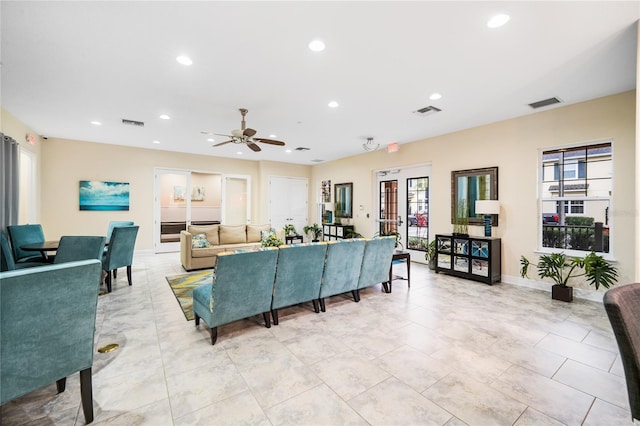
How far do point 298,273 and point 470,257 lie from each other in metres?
3.46

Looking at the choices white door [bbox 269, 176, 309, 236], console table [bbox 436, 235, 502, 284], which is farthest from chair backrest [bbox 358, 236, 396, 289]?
white door [bbox 269, 176, 309, 236]

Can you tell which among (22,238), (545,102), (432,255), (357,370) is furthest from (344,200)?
(22,238)

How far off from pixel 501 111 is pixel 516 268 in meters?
2.60

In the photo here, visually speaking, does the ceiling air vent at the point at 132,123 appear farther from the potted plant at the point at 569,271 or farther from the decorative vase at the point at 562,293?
the decorative vase at the point at 562,293

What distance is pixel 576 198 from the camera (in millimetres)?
4141

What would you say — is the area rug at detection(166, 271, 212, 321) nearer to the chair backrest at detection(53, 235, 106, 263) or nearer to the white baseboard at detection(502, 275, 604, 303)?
the chair backrest at detection(53, 235, 106, 263)

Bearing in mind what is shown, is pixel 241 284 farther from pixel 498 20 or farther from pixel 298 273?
pixel 498 20

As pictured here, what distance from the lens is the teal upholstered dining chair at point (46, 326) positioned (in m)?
1.37

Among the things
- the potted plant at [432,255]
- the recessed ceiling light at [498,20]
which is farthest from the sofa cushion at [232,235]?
the recessed ceiling light at [498,20]

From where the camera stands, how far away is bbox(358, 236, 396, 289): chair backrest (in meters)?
3.74

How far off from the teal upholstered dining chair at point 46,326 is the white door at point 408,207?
5.87 metres

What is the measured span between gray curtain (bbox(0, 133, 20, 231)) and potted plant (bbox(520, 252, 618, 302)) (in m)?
8.10

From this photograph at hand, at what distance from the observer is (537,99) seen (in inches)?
154

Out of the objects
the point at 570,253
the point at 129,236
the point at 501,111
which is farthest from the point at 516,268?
the point at 129,236
